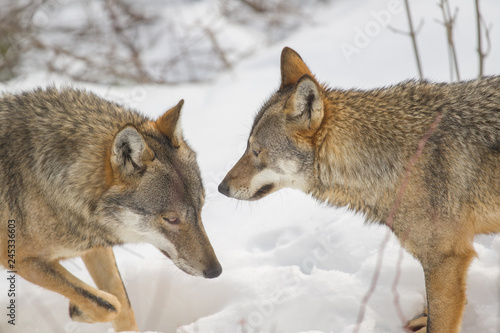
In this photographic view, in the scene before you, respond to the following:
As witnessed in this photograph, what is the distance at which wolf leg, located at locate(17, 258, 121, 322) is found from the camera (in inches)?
160

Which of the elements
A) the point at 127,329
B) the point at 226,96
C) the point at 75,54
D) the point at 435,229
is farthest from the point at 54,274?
the point at 75,54

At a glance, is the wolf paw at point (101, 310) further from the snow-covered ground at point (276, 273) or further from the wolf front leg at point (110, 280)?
the wolf front leg at point (110, 280)

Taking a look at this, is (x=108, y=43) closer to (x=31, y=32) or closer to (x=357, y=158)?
(x=31, y=32)

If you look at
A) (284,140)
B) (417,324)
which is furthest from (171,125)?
(417,324)

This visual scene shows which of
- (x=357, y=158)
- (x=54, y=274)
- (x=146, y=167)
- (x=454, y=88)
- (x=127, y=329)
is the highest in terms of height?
(x=454, y=88)

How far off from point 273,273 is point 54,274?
1.76m

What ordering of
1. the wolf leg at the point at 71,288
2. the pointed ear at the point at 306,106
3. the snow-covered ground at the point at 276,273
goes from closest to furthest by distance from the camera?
the pointed ear at the point at 306,106 < the wolf leg at the point at 71,288 < the snow-covered ground at the point at 276,273

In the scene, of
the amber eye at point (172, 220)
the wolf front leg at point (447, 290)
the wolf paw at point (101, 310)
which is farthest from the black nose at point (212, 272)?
the wolf front leg at point (447, 290)

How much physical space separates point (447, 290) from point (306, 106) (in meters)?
1.50

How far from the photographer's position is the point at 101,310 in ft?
13.7

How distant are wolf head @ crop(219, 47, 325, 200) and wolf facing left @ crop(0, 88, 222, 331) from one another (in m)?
0.37

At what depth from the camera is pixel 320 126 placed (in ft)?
13.1

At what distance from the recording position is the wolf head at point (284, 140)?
3.94 meters

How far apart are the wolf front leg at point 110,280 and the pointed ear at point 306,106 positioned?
5.96 ft
